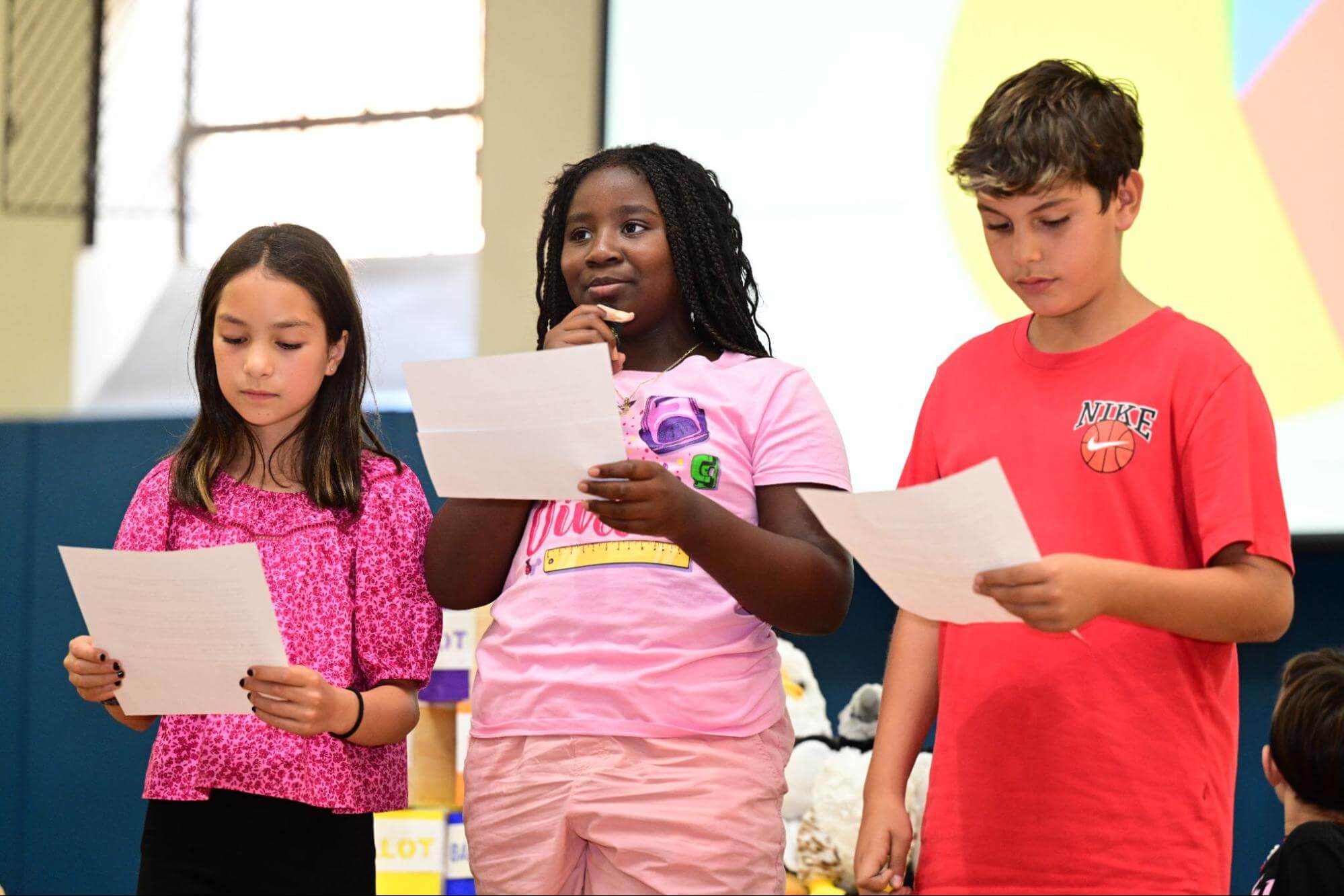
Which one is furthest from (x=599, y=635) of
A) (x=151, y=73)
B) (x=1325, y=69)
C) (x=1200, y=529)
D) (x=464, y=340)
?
(x=151, y=73)

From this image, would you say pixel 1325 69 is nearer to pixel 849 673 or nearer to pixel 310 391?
pixel 849 673

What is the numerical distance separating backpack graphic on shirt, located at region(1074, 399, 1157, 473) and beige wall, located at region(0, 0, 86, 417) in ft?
11.1

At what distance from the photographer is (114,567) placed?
143cm

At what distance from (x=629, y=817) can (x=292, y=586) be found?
1.75ft

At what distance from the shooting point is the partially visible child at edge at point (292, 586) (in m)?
1.56

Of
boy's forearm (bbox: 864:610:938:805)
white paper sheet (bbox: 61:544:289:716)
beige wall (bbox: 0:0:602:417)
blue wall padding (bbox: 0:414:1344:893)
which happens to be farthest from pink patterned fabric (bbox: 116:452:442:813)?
beige wall (bbox: 0:0:602:417)

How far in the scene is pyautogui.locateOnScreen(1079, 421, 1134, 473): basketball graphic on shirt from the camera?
1309 millimetres

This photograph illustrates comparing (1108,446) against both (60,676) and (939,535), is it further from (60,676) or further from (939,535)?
(60,676)

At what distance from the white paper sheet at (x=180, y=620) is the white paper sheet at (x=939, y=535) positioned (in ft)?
1.97

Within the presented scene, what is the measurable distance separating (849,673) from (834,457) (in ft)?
5.33

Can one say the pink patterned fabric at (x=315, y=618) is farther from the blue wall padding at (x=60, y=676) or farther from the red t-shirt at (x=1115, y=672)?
the blue wall padding at (x=60, y=676)

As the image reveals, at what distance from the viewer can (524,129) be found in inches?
145

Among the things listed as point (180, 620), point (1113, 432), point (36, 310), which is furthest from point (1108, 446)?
point (36, 310)

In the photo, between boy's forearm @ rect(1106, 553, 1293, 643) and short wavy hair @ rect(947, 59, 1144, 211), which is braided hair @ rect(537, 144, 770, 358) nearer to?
short wavy hair @ rect(947, 59, 1144, 211)
